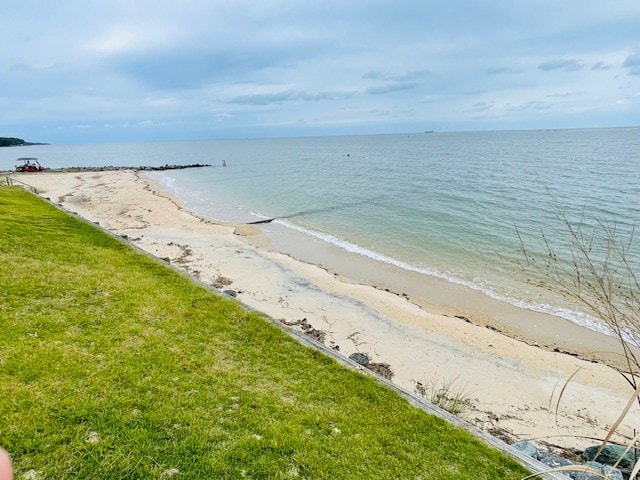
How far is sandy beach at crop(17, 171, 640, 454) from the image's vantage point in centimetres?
790

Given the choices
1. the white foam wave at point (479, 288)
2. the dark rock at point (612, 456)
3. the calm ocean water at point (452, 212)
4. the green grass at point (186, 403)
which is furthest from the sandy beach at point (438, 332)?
the green grass at point (186, 403)

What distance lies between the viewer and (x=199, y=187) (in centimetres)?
4512

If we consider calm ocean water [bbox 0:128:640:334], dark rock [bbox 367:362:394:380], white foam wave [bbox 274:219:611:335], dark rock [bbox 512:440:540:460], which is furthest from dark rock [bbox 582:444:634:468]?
white foam wave [bbox 274:219:611:335]

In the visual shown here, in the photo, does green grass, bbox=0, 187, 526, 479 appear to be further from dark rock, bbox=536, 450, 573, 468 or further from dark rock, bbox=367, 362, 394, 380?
dark rock, bbox=367, 362, 394, 380

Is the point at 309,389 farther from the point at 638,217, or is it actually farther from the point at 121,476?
the point at 638,217

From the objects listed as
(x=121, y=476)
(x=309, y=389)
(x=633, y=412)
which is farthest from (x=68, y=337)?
(x=633, y=412)

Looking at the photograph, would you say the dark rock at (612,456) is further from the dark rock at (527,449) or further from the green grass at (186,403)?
the green grass at (186,403)

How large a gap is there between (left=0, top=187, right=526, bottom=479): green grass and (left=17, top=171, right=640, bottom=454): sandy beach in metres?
2.18

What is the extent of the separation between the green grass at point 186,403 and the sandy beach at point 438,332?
7.17 feet

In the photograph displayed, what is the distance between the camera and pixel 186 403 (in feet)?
→ 17.2

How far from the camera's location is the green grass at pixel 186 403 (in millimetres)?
4395

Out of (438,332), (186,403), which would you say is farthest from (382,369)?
(186,403)

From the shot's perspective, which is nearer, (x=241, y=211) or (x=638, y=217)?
(x=638, y=217)

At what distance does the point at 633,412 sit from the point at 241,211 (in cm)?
2533
